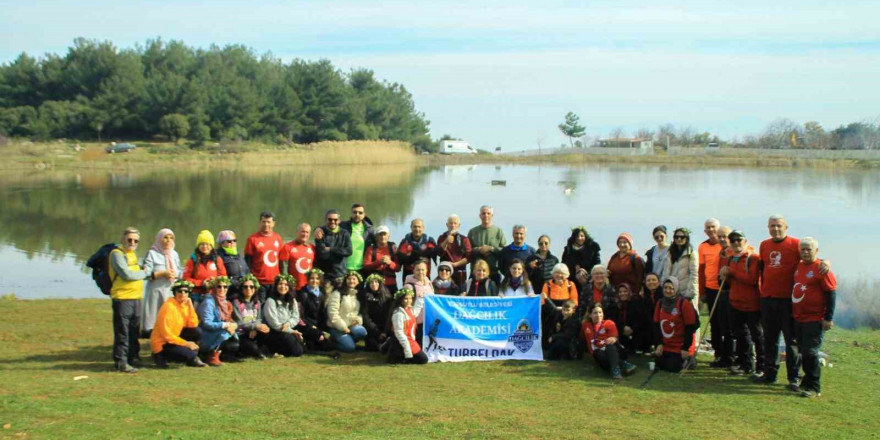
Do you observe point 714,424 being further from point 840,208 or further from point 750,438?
point 840,208

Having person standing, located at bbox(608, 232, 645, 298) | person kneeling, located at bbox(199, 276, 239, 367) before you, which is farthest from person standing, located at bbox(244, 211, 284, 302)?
person standing, located at bbox(608, 232, 645, 298)

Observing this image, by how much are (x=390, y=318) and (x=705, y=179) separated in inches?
1965

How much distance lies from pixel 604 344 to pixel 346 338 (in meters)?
3.22

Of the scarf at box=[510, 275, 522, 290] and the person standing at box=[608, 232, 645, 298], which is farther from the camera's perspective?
the scarf at box=[510, 275, 522, 290]

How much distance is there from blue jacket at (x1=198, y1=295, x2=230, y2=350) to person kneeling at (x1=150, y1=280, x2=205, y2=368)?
0.15 meters

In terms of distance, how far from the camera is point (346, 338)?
10.5m

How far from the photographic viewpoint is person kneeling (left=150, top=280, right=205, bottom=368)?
9.31 meters

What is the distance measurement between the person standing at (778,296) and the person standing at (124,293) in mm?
6923

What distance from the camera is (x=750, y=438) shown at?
720 centimetres

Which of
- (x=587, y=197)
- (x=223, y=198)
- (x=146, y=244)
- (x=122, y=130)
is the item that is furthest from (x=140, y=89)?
(x=146, y=244)

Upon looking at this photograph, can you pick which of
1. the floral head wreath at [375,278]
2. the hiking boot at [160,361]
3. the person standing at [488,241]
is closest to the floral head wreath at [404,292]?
the floral head wreath at [375,278]

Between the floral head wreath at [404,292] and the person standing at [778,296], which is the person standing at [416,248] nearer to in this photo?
the floral head wreath at [404,292]

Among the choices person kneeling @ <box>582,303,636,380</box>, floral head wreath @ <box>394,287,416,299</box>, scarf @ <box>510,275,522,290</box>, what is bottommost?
person kneeling @ <box>582,303,636,380</box>

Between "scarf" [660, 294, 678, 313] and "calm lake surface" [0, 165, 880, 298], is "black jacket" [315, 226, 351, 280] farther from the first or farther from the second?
"calm lake surface" [0, 165, 880, 298]
